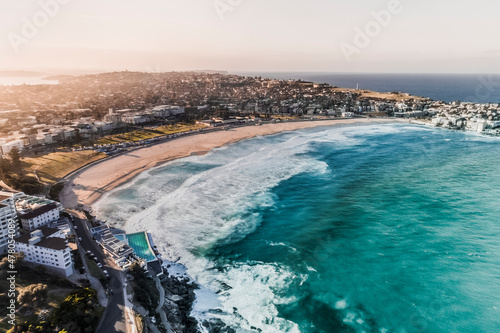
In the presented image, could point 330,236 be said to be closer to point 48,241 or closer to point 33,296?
point 33,296

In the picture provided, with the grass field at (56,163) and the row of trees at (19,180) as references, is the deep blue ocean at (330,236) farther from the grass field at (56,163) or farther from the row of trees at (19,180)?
the grass field at (56,163)

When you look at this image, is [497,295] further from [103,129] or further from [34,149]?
[103,129]

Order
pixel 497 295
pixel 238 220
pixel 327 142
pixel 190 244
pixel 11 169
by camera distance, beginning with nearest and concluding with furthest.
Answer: pixel 497 295 → pixel 190 244 → pixel 238 220 → pixel 11 169 → pixel 327 142

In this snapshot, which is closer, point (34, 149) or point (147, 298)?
point (147, 298)

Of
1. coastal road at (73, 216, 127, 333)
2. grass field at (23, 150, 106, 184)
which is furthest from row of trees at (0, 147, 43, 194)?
coastal road at (73, 216, 127, 333)

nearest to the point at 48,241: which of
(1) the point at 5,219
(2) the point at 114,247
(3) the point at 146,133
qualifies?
(2) the point at 114,247

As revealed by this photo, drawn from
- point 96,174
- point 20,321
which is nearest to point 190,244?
point 20,321
